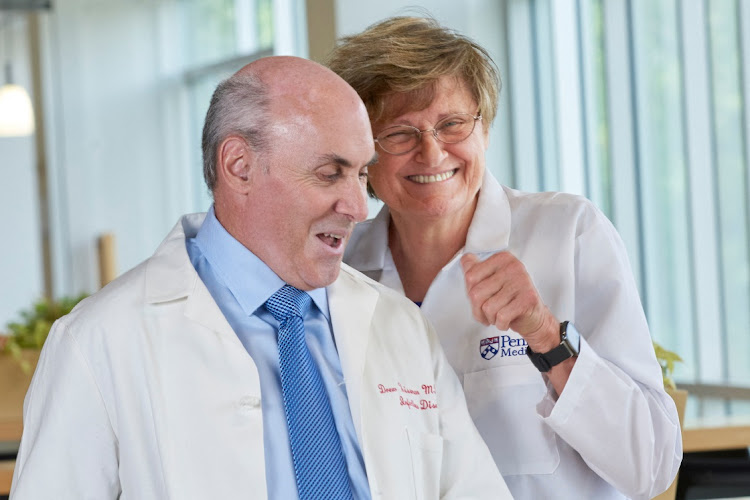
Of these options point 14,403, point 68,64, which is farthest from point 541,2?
point 68,64

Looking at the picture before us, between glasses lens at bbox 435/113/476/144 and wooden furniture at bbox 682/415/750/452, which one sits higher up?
glasses lens at bbox 435/113/476/144

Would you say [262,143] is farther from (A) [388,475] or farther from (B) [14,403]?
(B) [14,403]

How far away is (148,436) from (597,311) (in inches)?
35.3

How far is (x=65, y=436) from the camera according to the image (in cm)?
146

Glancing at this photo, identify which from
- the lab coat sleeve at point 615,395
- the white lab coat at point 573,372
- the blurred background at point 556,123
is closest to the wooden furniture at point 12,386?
the blurred background at point 556,123

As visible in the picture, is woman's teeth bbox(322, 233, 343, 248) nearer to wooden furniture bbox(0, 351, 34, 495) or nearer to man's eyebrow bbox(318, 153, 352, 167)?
man's eyebrow bbox(318, 153, 352, 167)

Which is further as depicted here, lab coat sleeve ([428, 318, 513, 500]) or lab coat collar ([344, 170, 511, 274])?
lab coat collar ([344, 170, 511, 274])

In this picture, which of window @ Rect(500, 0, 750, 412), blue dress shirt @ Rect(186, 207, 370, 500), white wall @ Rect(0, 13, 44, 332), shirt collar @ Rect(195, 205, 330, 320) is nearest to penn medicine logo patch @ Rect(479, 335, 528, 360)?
blue dress shirt @ Rect(186, 207, 370, 500)

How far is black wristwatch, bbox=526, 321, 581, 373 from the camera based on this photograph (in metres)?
→ 1.77

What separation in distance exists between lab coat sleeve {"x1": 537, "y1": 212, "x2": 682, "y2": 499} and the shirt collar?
1.86ft

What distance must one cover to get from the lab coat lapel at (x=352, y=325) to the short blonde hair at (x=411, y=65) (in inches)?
15.1

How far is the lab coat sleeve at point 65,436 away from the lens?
1.45m

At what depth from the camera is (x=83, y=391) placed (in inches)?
58.6

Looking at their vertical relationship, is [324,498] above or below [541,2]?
below
